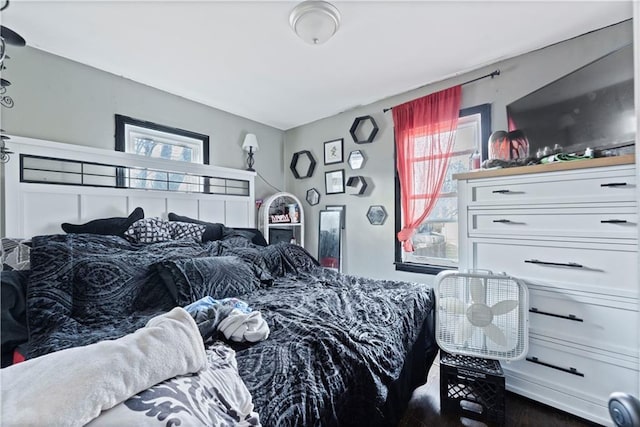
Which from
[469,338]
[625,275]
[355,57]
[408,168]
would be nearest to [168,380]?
[469,338]

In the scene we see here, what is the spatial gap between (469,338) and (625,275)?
2.54 ft

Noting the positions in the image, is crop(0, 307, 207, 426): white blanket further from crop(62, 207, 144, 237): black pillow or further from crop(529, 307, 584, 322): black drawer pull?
crop(529, 307, 584, 322): black drawer pull

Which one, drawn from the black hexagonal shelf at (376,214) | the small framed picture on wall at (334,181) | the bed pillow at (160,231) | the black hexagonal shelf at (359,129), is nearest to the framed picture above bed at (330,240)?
the small framed picture on wall at (334,181)

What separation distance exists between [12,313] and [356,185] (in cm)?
266

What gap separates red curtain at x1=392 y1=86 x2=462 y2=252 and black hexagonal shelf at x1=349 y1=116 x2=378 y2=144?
Answer: 0.80 ft

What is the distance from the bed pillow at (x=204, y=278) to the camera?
1.47 metres

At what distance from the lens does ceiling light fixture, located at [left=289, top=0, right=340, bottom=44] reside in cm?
159

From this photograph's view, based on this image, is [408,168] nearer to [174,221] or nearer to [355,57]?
[355,57]

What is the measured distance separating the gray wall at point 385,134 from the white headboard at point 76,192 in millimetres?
1288

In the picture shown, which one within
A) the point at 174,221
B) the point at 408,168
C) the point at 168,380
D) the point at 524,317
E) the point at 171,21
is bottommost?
the point at 524,317

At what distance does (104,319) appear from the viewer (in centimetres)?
124

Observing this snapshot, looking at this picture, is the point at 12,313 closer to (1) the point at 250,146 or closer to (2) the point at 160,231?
(2) the point at 160,231

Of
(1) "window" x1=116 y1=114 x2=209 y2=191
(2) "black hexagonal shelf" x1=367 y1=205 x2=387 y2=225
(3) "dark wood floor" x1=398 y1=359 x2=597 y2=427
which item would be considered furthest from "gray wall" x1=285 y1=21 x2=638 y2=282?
(1) "window" x1=116 y1=114 x2=209 y2=191

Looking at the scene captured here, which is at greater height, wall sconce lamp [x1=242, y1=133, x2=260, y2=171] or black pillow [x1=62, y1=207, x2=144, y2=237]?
wall sconce lamp [x1=242, y1=133, x2=260, y2=171]
